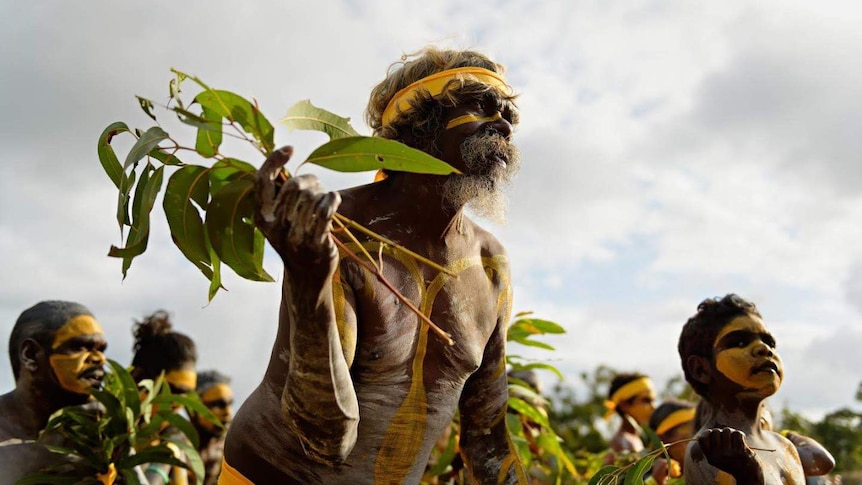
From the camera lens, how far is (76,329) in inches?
161

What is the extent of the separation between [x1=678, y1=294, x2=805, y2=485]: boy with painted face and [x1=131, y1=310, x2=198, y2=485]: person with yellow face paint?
3.48 metres

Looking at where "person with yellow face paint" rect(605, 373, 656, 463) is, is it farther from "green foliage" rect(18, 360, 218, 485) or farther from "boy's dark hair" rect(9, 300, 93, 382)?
"boy's dark hair" rect(9, 300, 93, 382)

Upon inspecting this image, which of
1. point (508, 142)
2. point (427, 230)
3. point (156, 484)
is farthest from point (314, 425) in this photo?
point (156, 484)

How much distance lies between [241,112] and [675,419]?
173 inches

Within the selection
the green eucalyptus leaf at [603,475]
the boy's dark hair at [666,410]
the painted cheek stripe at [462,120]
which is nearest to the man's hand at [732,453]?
the green eucalyptus leaf at [603,475]

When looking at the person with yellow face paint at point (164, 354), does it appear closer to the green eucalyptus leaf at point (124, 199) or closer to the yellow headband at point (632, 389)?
the yellow headband at point (632, 389)

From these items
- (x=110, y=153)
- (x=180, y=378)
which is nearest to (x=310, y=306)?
(x=110, y=153)

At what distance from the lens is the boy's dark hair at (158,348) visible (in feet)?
19.0

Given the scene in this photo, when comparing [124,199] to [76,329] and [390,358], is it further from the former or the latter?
[76,329]

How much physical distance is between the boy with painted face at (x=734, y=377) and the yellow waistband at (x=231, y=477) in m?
1.49

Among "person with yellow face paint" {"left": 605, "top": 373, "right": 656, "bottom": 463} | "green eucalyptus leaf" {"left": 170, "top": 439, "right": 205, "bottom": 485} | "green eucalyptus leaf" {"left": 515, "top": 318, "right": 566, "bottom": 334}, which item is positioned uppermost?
"person with yellow face paint" {"left": 605, "top": 373, "right": 656, "bottom": 463}

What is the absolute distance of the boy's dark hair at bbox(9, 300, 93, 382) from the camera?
4.01 metres

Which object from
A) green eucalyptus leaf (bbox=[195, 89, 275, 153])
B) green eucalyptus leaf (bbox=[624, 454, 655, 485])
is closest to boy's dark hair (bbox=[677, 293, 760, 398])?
green eucalyptus leaf (bbox=[624, 454, 655, 485])

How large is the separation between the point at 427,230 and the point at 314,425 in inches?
34.1
